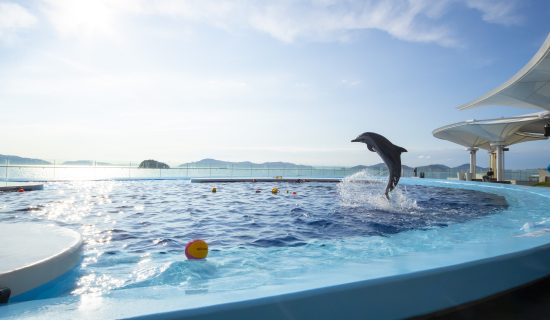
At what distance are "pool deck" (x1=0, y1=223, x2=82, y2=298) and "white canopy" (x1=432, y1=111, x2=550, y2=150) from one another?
21.5 metres

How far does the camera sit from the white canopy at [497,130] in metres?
20.0

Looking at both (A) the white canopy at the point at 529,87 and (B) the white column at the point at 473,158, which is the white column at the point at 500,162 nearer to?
(A) the white canopy at the point at 529,87

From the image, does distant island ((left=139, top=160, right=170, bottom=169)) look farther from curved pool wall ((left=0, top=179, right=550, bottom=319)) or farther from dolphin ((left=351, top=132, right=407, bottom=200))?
curved pool wall ((left=0, top=179, right=550, bottom=319))

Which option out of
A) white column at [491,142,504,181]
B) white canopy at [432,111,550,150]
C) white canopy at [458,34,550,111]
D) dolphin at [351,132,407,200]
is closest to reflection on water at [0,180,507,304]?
dolphin at [351,132,407,200]

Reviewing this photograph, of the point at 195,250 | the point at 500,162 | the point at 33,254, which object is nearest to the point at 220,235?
the point at 195,250

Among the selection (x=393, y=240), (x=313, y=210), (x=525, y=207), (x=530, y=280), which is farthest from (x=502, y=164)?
(x=530, y=280)

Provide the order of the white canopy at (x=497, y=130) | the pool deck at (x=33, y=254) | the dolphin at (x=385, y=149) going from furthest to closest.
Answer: the white canopy at (x=497, y=130)
the dolphin at (x=385, y=149)
the pool deck at (x=33, y=254)

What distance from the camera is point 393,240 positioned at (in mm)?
5508

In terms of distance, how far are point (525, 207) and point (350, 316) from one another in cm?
956

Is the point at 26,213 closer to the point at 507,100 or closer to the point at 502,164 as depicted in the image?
the point at 507,100

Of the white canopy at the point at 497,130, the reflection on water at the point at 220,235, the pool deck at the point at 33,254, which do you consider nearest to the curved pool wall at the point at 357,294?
the reflection on water at the point at 220,235

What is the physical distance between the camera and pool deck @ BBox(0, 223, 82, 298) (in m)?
2.78

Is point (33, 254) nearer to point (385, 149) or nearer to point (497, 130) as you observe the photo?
point (385, 149)

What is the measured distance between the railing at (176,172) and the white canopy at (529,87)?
7.86 m
